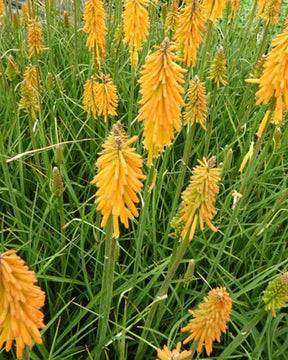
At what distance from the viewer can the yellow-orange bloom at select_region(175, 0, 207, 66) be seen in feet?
7.60

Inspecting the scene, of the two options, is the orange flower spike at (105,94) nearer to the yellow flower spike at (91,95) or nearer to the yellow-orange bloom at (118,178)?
the yellow flower spike at (91,95)

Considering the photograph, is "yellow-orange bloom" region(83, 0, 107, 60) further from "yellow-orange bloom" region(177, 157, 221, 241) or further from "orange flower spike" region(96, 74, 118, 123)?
"yellow-orange bloom" region(177, 157, 221, 241)

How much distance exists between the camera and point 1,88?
3.58m

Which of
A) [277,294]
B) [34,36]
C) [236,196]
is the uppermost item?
→ [34,36]

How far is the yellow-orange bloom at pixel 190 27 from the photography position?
232 centimetres

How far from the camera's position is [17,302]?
46.4 inches

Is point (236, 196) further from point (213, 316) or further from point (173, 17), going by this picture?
point (173, 17)

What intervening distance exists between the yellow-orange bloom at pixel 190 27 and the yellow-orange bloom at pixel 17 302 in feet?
5.09

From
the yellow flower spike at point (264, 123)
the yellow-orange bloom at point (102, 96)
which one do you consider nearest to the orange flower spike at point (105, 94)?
the yellow-orange bloom at point (102, 96)

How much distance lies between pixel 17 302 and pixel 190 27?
1.68 metres

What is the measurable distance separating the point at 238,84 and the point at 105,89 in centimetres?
175

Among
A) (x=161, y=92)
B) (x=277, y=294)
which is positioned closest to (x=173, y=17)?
(x=161, y=92)

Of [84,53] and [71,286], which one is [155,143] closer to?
[71,286]

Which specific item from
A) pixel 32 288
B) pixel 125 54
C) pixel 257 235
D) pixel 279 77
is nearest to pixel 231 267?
pixel 257 235
